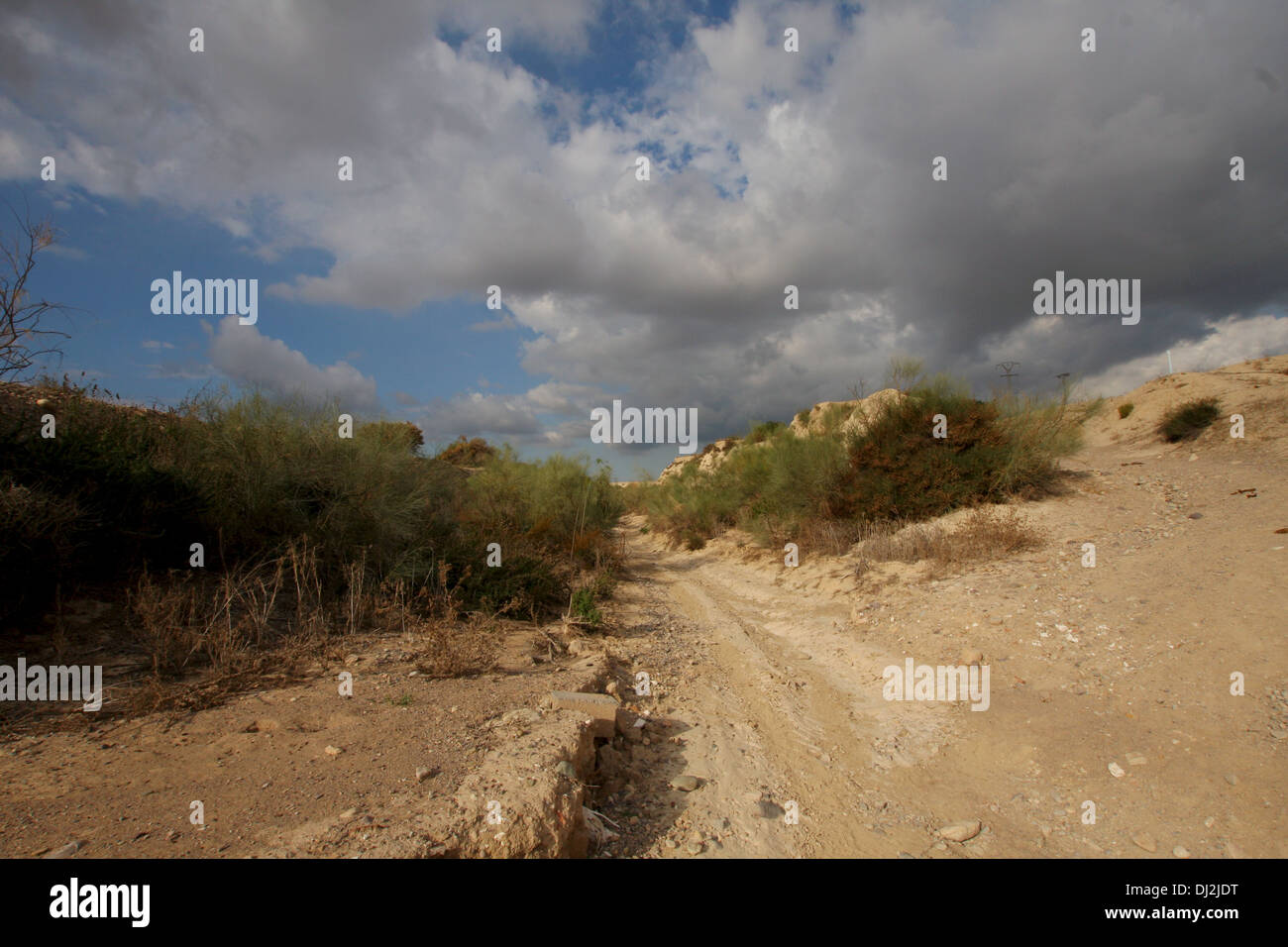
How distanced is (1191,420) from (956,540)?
16.5m

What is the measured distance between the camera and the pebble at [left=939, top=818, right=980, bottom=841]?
3559mm

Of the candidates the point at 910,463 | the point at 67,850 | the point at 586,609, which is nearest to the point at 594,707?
the point at 67,850

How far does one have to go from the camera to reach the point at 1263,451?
13688 millimetres

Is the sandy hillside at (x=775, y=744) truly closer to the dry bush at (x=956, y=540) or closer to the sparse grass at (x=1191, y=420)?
the dry bush at (x=956, y=540)

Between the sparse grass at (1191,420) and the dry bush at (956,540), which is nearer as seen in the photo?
the dry bush at (956,540)

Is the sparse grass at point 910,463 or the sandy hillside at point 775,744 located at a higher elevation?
the sparse grass at point 910,463

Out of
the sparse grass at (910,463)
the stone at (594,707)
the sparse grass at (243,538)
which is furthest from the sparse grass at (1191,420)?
the stone at (594,707)

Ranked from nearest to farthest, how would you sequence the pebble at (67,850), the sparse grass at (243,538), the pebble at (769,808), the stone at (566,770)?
the pebble at (67,850) < the stone at (566,770) < the pebble at (769,808) < the sparse grass at (243,538)

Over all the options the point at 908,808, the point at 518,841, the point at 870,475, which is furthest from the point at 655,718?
the point at 870,475

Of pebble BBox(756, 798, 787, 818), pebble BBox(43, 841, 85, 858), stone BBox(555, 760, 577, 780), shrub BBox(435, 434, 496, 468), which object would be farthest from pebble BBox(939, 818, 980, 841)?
shrub BBox(435, 434, 496, 468)

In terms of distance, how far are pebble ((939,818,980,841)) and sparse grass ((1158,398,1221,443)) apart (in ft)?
70.3

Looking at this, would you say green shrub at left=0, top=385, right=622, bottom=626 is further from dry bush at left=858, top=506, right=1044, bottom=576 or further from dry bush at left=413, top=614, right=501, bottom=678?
dry bush at left=858, top=506, right=1044, bottom=576

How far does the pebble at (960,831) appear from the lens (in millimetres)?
3559

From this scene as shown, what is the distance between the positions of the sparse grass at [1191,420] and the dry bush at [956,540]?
1420 centimetres
